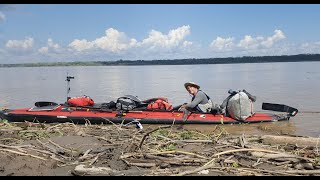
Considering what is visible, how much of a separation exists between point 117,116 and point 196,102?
264 centimetres

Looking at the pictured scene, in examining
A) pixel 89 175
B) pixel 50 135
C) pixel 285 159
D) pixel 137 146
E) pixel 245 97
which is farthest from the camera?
pixel 245 97

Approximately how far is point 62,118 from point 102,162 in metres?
6.83

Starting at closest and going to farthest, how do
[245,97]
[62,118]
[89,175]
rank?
1. [89,175]
2. [245,97]
3. [62,118]

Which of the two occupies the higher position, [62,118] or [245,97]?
[245,97]

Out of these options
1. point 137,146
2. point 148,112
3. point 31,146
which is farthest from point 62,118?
point 137,146

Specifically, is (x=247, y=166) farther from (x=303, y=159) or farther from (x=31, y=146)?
(x=31, y=146)

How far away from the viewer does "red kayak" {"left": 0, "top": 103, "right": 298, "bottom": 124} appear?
1223 centimetres

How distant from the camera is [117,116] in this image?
12.5 metres

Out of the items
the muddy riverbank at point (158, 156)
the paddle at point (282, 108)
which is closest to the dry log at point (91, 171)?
the muddy riverbank at point (158, 156)

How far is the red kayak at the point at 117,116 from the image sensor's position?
1223 centimetres

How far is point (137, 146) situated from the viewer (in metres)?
7.07

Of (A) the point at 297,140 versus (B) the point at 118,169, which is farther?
(A) the point at 297,140

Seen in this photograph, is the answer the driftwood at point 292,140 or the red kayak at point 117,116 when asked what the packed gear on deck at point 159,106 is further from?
the driftwood at point 292,140

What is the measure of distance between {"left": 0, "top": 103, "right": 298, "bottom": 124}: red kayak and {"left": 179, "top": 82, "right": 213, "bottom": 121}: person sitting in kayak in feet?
0.60
